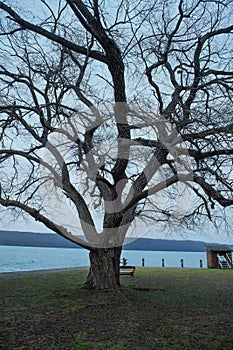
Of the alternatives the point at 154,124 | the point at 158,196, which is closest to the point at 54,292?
the point at 158,196

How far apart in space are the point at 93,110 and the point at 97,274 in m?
4.48

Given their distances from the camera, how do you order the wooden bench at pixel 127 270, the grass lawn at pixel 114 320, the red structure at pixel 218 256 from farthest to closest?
the red structure at pixel 218 256 < the wooden bench at pixel 127 270 < the grass lawn at pixel 114 320

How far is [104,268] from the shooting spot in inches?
348

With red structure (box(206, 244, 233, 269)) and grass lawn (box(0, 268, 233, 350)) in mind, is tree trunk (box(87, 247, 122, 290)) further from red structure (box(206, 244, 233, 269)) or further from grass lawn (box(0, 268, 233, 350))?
red structure (box(206, 244, 233, 269))

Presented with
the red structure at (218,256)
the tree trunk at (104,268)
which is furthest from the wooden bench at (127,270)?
the red structure at (218,256)

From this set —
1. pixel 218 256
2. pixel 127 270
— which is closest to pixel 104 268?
pixel 127 270

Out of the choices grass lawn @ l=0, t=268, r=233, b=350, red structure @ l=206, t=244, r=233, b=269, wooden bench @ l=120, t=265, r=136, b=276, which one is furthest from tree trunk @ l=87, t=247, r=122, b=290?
red structure @ l=206, t=244, r=233, b=269

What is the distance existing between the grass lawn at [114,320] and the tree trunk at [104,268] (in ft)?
1.21

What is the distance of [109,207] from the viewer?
929cm

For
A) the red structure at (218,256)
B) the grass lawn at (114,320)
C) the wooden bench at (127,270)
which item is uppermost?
the red structure at (218,256)

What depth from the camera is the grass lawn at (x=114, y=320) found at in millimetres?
4387

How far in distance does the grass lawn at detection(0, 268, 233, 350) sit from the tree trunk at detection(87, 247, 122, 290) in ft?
1.21

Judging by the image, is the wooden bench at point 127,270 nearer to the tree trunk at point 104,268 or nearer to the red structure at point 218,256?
the tree trunk at point 104,268

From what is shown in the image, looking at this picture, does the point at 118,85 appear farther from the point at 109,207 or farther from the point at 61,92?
the point at 109,207
